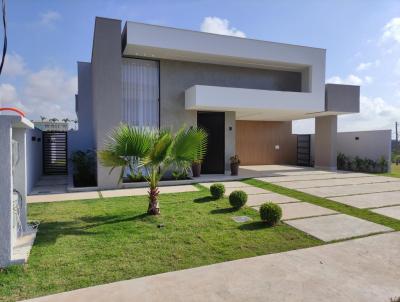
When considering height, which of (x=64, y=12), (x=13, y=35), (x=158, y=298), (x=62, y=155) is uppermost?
(x=64, y=12)

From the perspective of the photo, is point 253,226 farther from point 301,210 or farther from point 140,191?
point 140,191

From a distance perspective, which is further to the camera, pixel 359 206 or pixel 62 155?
pixel 62 155

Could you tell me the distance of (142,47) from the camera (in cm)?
1140

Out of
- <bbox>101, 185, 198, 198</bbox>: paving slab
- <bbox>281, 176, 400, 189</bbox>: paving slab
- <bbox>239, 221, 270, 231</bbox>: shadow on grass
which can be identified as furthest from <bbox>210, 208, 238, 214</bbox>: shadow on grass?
<bbox>281, 176, 400, 189</bbox>: paving slab

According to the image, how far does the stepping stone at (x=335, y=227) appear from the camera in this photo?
17.9ft

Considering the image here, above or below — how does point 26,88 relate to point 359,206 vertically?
above

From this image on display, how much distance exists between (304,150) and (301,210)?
1428 cm

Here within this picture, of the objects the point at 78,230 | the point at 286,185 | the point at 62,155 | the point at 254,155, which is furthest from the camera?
the point at 254,155

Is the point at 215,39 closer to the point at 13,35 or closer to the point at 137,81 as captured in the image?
the point at 137,81

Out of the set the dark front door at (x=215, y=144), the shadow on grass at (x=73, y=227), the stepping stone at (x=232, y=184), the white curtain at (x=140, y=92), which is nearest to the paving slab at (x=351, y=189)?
the stepping stone at (x=232, y=184)

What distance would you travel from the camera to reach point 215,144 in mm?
14250

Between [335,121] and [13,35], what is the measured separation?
16.1 m

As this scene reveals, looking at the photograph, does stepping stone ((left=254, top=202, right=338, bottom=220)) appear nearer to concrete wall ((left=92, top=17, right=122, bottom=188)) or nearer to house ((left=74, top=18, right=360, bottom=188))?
house ((left=74, top=18, right=360, bottom=188))

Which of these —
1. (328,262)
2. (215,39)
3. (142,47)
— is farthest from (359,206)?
(142,47)
